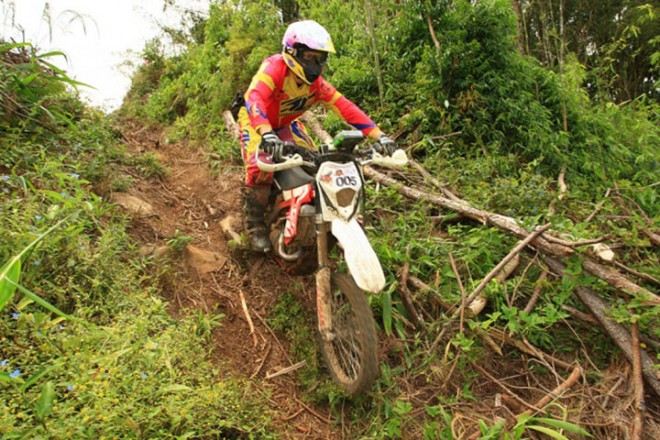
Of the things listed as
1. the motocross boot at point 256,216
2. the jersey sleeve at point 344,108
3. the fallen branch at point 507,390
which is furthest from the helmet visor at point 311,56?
the fallen branch at point 507,390

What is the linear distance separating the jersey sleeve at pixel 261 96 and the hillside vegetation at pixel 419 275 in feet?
4.38

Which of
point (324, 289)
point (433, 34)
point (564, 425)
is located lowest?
point (564, 425)

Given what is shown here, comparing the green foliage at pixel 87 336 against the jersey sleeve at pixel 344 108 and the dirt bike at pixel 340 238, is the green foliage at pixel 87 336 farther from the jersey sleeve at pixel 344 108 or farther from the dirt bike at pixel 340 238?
the jersey sleeve at pixel 344 108

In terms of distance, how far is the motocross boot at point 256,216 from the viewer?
12.8 ft

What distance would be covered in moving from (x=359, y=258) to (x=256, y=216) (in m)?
1.65

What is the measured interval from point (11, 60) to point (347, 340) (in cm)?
430

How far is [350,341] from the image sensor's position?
2869 mm

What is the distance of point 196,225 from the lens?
4.59m

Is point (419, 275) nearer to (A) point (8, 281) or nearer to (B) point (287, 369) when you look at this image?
(B) point (287, 369)

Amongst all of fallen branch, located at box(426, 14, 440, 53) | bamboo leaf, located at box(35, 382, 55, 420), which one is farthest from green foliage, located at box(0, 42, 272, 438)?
fallen branch, located at box(426, 14, 440, 53)

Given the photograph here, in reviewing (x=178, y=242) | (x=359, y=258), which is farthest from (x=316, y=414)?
(x=178, y=242)

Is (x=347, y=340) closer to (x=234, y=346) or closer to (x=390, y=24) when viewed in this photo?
(x=234, y=346)

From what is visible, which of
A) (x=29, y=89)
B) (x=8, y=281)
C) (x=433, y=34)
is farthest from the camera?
(x=433, y=34)

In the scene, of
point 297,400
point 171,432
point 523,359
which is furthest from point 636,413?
point 171,432
